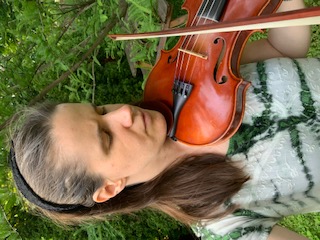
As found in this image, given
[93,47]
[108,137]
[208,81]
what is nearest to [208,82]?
[208,81]

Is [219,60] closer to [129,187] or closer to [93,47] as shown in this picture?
[129,187]

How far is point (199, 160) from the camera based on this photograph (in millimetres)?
970

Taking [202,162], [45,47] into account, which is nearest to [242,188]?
[202,162]

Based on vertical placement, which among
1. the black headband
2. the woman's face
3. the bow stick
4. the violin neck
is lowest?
the black headband

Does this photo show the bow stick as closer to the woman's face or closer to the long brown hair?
the woman's face

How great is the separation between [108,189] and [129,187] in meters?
0.10

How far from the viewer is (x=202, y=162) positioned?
968 millimetres

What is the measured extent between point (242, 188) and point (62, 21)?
0.98m

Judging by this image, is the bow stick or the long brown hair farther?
the long brown hair

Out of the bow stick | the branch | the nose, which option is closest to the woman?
the nose

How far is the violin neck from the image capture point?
88 centimetres

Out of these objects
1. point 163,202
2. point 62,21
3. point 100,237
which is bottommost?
point 100,237

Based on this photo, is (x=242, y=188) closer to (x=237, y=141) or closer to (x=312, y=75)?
(x=237, y=141)

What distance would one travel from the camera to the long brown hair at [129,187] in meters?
0.83
